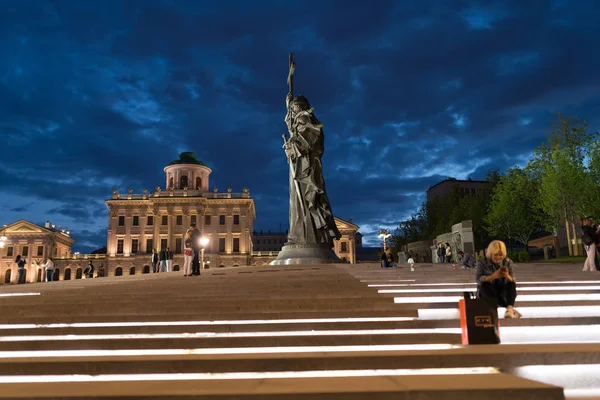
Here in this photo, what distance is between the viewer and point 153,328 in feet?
20.1

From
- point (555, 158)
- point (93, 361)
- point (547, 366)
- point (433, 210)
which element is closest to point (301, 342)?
point (93, 361)

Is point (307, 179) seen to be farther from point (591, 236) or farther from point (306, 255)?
point (591, 236)

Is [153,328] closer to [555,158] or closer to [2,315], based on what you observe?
[2,315]

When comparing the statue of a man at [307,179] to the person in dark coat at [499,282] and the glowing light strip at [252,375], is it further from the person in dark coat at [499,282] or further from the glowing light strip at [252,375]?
the glowing light strip at [252,375]

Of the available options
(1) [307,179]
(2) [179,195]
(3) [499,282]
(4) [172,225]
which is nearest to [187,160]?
(2) [179,195]

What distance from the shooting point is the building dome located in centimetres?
7562

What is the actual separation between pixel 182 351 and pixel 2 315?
4502 mm

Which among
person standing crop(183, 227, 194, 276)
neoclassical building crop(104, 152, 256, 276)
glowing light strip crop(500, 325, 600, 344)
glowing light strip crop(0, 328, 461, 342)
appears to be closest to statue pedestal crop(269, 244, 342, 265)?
person standing crop(183, 227, 194, 276)

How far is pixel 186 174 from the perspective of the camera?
76.0 meters

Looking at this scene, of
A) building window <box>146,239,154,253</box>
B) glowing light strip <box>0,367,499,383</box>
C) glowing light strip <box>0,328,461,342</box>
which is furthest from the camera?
building window <box>146,239,154,253</box>

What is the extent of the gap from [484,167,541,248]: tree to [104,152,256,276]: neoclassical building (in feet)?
132

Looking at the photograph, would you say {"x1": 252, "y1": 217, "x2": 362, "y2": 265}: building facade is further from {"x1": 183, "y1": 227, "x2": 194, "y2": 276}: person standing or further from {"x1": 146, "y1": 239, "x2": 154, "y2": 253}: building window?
{"x1": 183, "y1": 227, "x2": 194, "y2": 276}: person standing

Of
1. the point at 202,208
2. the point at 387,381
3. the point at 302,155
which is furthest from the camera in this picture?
the point at 202,208

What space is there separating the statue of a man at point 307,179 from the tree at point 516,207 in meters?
28.6
